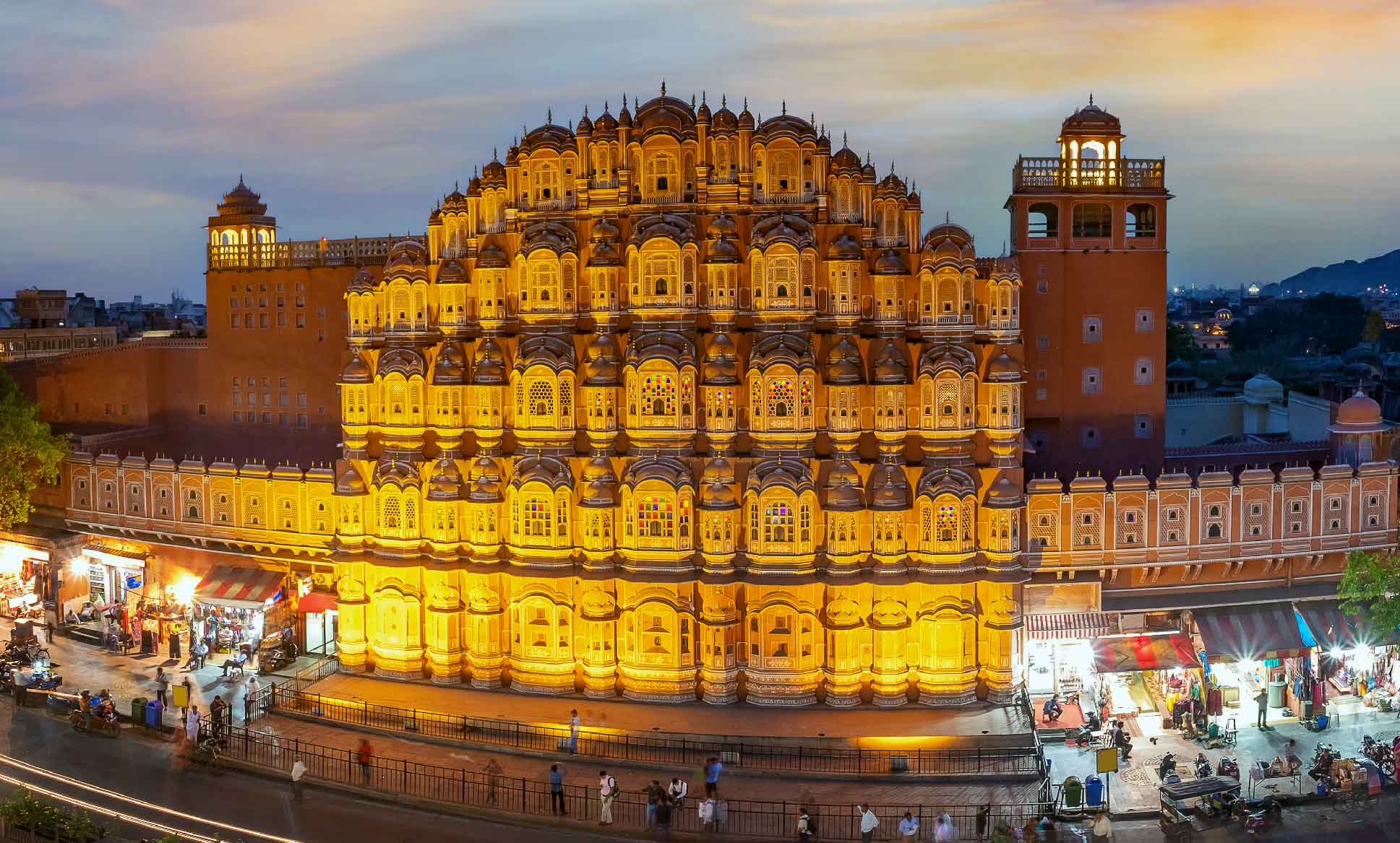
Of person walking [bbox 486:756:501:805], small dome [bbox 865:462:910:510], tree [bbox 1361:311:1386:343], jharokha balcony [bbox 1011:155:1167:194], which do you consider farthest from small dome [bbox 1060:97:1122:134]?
tree [bbox 1361:311:1386:343]

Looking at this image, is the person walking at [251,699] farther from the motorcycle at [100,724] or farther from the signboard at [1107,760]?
the signboard at [1107,760]

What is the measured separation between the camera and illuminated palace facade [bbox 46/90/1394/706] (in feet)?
123

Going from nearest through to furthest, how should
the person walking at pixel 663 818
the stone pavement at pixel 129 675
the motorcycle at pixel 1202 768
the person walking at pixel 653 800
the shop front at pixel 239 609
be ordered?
the person walking at pixel 663 818 < the person walking at pixel 653 800 < the motorcycle at pixel 1202 768 < the stone pavement at pixel 129 675 < the shop front at pixel 239 609

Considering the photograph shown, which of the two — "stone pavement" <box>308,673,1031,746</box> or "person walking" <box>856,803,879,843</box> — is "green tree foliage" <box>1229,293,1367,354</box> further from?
"person walking" <box>856,803,879,843</box>

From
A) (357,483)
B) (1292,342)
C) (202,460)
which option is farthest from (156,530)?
(1292,342)

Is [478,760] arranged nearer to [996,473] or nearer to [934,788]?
[934,788]

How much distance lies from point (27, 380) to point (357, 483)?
916 inches

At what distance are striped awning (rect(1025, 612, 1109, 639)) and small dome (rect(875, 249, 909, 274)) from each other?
10926 mm

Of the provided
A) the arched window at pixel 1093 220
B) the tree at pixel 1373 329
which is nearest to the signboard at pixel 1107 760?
the arched window at pixel 1093 220

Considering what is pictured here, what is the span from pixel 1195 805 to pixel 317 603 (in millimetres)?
27193

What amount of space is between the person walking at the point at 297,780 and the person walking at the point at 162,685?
635 centimetres

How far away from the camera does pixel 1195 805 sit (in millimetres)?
31656

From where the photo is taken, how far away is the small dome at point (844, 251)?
3812 cm

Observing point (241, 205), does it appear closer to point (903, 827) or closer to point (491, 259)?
point (491, 259)
